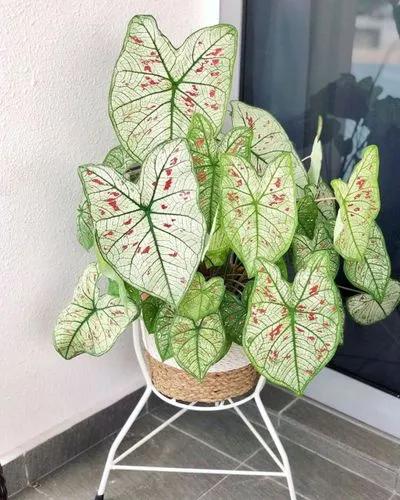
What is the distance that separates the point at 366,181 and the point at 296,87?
54cm

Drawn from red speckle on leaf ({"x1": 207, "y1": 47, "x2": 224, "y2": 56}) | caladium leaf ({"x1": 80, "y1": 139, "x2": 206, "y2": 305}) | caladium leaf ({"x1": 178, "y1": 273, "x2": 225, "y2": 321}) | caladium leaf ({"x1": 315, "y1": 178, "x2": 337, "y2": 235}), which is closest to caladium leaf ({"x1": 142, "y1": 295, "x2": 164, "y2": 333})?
caladium leaf ({"x1": 178, "y1": 273, "x2": 225, "y2": 321})

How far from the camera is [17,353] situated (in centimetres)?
137

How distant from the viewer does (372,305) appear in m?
1.35

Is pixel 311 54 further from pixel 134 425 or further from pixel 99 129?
pixel 134 425

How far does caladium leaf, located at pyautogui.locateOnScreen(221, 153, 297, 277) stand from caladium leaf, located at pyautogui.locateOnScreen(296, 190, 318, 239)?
17 centimetres

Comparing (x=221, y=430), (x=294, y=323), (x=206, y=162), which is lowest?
(x=221, y=430)

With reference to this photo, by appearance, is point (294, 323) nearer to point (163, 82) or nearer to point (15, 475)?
point (163, 82)

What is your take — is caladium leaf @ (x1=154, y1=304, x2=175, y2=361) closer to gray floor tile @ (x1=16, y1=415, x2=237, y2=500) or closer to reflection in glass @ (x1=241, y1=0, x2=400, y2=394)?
gray floor tile @ (x1=16, y1=415, x2=237, y2=500)

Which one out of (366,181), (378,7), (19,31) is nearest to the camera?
(366,181)

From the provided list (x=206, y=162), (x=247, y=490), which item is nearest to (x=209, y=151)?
(x=206, y=162)

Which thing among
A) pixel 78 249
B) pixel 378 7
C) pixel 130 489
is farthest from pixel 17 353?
pixel 378 7

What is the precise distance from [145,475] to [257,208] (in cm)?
80

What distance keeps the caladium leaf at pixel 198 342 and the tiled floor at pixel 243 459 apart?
0.48 m

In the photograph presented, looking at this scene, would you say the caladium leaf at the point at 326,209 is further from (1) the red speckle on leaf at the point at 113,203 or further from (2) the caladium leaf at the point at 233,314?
(1) the red speckle on leaf at the point at 113,203
